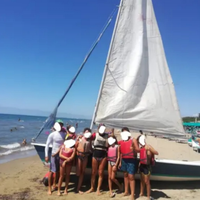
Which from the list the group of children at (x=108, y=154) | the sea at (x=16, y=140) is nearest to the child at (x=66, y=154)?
the group of children at (x=108, y=154)

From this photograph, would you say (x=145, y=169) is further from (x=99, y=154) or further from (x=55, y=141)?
(x=55, y=141)

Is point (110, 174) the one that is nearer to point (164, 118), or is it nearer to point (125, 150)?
point (125, 150)

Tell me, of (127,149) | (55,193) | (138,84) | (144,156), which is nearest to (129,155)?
(127,149)

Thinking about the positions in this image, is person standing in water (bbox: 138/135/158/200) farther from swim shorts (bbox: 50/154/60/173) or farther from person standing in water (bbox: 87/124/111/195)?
swim shorts (bbox: 50/154/60/173)

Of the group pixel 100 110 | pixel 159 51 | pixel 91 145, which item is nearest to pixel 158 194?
pixel 91 145

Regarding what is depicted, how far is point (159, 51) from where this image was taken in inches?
290

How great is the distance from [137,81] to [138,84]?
11cm

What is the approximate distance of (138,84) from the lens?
684 cm

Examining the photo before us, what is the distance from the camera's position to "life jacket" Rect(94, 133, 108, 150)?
5.08 m

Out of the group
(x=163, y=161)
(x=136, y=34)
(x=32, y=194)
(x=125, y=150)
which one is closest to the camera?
(x=125, y=150)

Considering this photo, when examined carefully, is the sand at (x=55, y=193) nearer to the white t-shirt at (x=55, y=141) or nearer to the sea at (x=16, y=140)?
the white t-shirt at (x=55, y=141)

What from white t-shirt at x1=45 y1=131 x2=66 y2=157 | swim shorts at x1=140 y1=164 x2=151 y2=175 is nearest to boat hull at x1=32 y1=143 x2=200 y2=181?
swim shorts at x1=140 y1=164 x2=151 y2=175

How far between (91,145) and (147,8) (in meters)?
5.47

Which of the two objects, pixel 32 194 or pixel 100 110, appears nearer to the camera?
pixel 32 194
